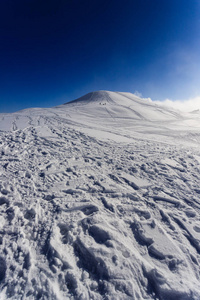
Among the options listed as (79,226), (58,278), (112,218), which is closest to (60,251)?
(58,278)

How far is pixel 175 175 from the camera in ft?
15.6

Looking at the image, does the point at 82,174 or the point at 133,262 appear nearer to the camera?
the point at 133,262

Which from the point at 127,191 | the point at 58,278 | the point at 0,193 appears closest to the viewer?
the point at 58,278

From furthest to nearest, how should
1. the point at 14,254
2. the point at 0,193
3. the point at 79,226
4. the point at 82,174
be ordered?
the point at 82,174
the point at 0,193
the point at 79,226
the point at 14,254

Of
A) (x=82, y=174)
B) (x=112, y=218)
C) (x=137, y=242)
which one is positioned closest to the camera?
(x=137, y=242)

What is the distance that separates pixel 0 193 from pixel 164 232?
12.4ft

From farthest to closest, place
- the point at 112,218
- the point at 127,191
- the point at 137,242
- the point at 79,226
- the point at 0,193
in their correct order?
the point at 127,191 → the point at 0,193 → the point at 112,218 → the point at 79,226 → the point at 137,242

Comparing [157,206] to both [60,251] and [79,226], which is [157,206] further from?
[60,251]

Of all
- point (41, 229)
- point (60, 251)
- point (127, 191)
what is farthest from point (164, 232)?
point (41, 229)

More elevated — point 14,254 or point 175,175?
point 175,175

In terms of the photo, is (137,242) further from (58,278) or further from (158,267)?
(58,278)

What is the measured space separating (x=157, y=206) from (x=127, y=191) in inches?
32.2

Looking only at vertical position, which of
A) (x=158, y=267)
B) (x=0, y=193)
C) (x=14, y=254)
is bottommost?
(x=158, y=267)

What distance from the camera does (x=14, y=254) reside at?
6.95 feet
